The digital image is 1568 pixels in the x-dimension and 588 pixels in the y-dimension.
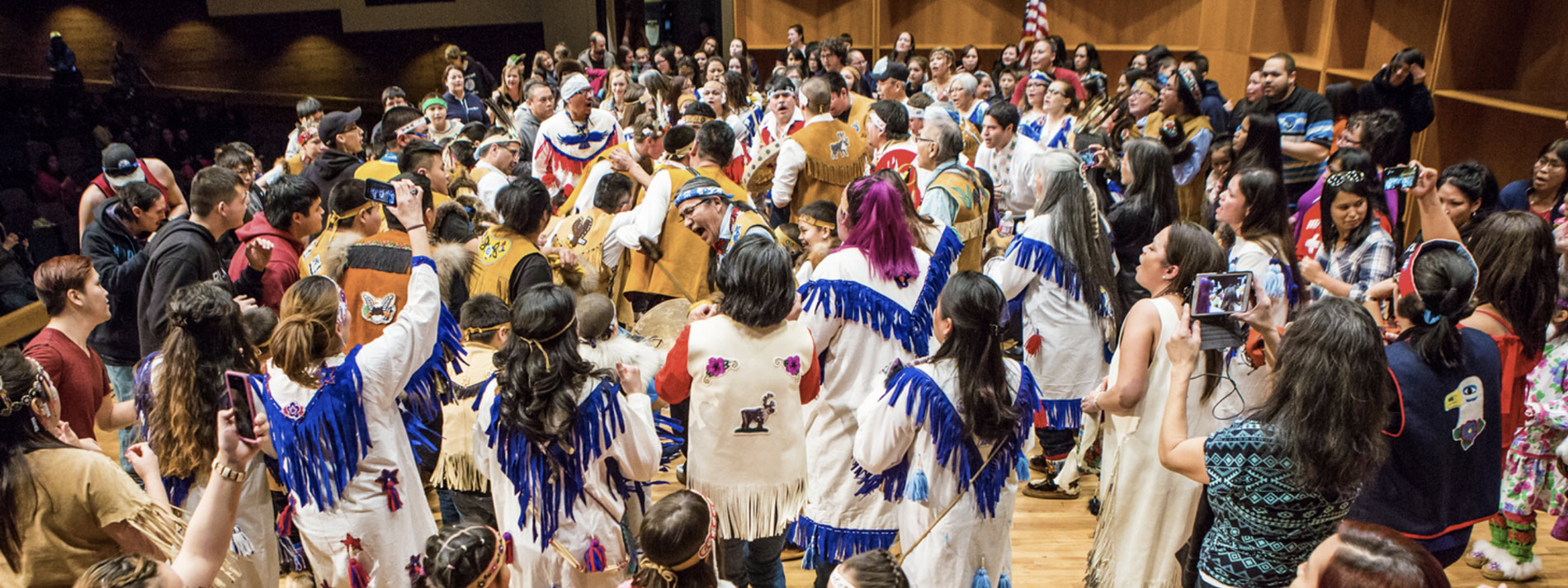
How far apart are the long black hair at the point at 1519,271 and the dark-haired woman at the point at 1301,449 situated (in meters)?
1.05

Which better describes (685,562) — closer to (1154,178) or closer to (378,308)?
(378,308)

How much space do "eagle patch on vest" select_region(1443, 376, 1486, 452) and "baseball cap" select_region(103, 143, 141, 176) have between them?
549 cm

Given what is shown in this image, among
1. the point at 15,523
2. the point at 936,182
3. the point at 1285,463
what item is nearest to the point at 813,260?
the point at 936,182

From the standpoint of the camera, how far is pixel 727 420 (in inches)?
108

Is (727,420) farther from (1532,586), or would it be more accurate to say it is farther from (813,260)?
(1532,586)

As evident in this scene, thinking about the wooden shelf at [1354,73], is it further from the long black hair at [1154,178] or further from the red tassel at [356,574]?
the red tassel at [356,574]

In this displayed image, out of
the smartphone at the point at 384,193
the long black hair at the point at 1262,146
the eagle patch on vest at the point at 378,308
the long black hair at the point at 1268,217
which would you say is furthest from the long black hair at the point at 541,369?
the long black hair at the point at 1262,146

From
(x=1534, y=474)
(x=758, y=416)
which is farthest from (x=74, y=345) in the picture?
(x=1534, y=474)

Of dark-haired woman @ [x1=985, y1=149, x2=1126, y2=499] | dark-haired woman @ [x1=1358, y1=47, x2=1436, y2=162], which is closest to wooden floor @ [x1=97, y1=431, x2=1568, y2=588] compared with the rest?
dark-haired woman @ [x1=985, y1=149, x2=1126, y2=499]

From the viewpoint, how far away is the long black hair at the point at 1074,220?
3631 mm

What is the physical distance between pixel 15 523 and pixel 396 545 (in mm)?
913

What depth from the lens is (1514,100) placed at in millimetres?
5852

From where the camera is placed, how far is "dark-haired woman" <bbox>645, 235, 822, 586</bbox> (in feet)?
8.77

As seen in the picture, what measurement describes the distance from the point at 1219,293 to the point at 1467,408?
24.9 inches
